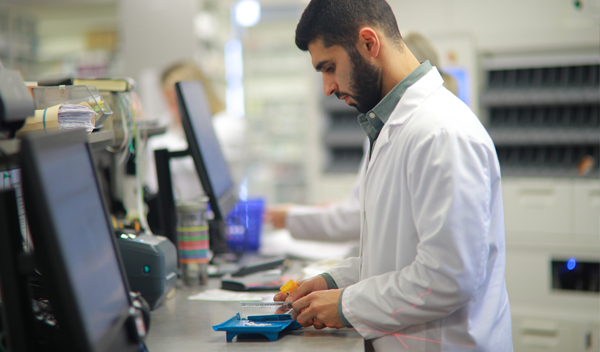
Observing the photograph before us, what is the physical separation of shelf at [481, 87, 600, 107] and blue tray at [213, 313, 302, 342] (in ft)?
8.34

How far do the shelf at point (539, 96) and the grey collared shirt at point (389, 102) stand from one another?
2206mm

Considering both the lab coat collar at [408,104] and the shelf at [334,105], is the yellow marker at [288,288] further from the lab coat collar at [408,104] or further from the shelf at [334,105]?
the shelf at [334,105]

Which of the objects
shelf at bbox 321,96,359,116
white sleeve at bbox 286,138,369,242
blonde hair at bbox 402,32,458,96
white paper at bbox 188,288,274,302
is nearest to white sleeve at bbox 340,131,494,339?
white paper at bbox 188,288,274,302

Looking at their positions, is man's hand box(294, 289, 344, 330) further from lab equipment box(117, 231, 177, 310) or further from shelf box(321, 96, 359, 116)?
shelf box(321, 96, 359, 116)

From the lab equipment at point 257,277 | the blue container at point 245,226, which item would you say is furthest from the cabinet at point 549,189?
the lab equipment at point 257,277

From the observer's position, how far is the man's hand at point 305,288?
1.21 m

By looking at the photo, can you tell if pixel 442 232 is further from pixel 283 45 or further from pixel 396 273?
pixel 283 45

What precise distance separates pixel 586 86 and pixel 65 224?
3.24 metres

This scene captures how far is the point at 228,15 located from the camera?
5898 millimetres

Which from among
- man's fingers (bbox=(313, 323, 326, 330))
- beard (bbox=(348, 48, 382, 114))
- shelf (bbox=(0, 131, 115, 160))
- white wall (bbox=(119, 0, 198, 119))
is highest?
white wall (bbox=(119, 0, 198, 119))

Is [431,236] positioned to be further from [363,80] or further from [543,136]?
[543,136]

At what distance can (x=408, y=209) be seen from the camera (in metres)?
1.08

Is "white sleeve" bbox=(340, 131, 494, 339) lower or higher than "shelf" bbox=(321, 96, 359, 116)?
lower

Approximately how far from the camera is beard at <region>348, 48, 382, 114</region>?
1191 millimetres
